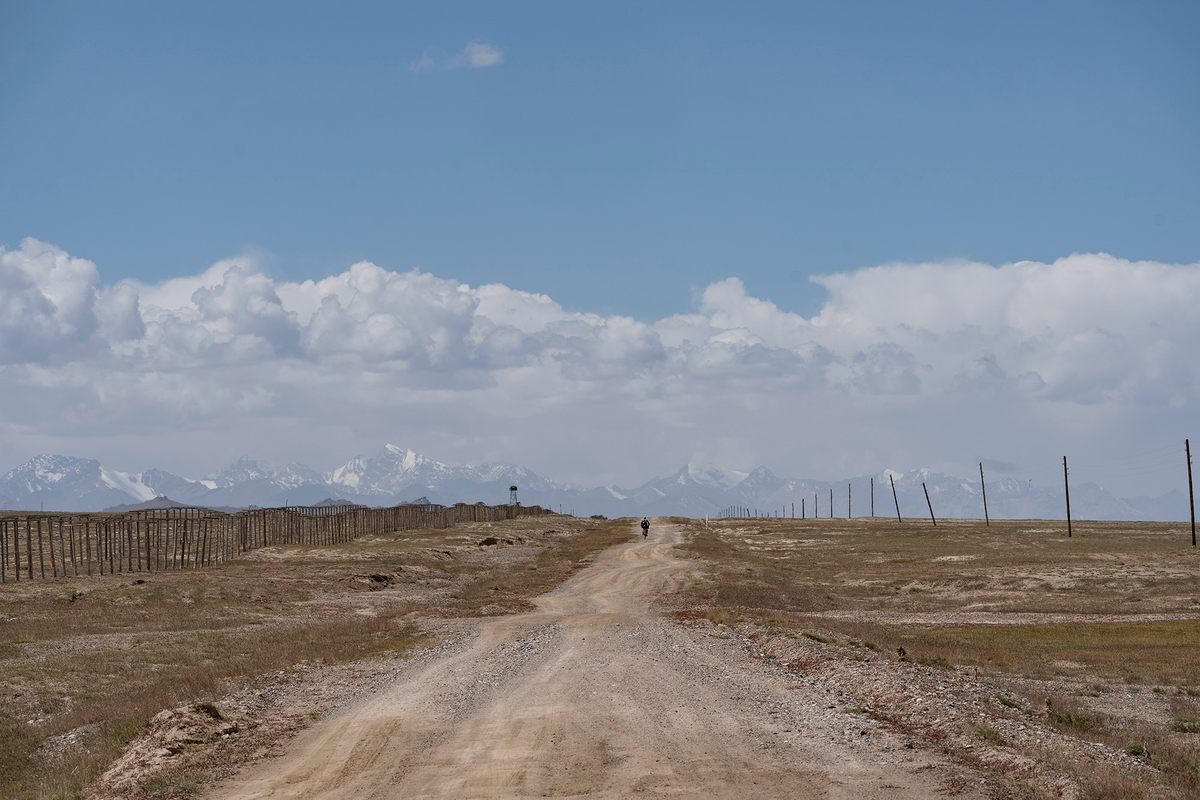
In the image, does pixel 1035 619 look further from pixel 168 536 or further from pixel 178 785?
pixel 168 536

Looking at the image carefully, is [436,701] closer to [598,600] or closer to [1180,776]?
[1180,776]

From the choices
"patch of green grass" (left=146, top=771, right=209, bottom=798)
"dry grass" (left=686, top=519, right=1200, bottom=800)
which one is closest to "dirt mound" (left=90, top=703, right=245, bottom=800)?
"patch of green grass" (left=146, top=771, right=209, bottom=798)

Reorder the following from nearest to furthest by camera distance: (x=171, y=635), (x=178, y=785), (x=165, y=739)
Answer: (x=178, y=785) < (x=165, y=739) < (x=171, y=635)

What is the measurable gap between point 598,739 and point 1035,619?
34632 millimetres

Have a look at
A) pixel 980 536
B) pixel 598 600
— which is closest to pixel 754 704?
pixel 598 600

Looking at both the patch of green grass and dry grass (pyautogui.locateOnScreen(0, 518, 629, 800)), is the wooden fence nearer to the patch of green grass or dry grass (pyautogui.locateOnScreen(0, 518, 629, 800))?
dry grass (pyautogui.locateOnScreen(0, 518, 629, 800))

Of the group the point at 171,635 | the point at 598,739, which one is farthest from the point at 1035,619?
the point at 598,739

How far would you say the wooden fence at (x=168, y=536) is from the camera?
53.3m

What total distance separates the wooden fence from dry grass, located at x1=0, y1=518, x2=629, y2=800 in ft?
8.43

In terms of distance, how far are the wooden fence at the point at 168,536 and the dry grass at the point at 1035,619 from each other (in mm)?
29453

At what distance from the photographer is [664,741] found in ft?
55.8

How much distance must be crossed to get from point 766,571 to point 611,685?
41.2 metres

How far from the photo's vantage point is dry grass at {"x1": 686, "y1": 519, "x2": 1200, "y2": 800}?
20.0 metres

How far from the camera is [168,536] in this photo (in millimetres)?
61031
